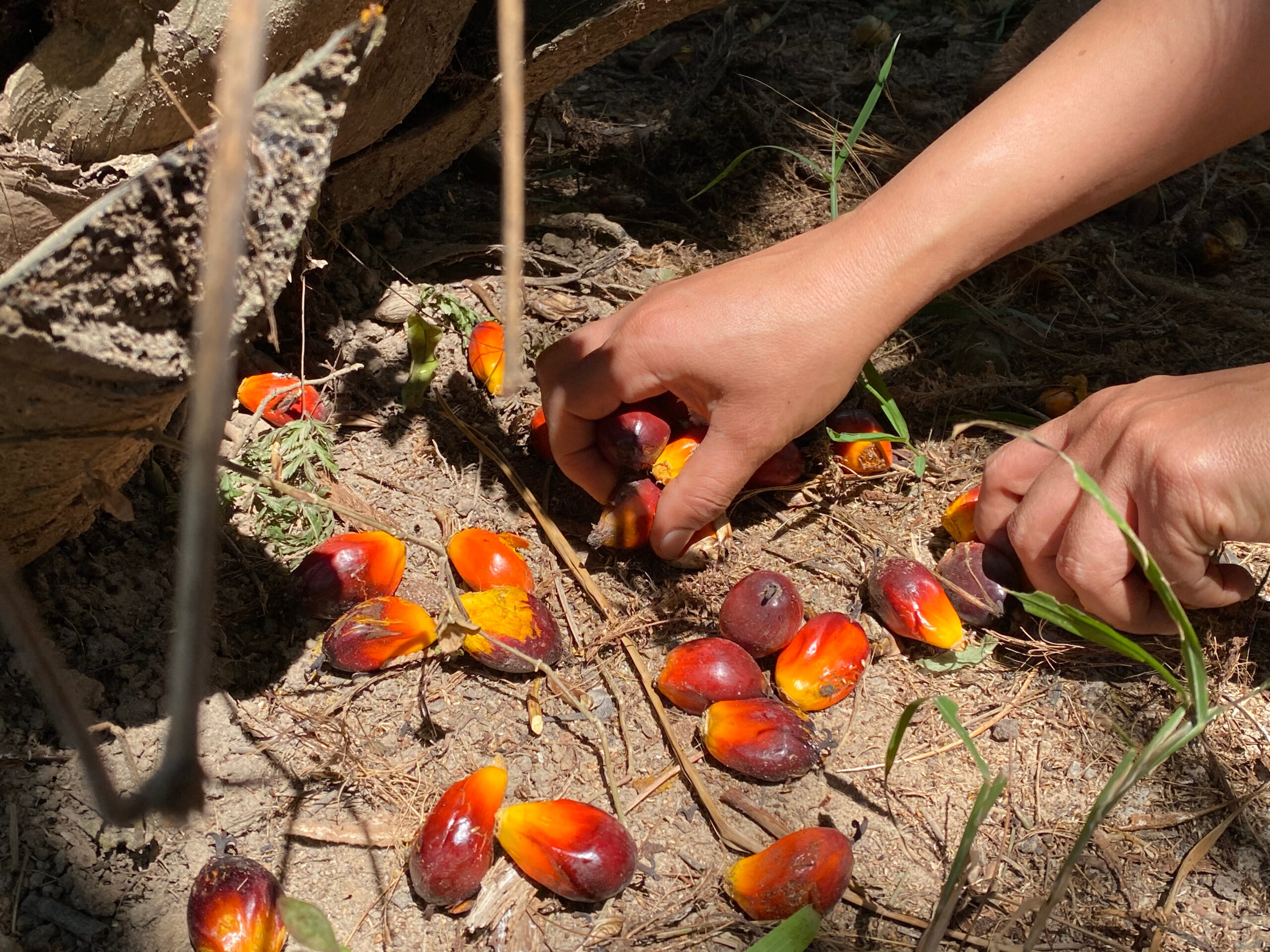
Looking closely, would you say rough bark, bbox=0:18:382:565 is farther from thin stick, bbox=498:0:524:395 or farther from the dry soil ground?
the dry soil ground

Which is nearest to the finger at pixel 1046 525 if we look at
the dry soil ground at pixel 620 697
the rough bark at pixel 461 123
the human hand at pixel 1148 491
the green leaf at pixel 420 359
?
the human hand at pixel 1148 491

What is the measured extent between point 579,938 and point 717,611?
0.66 metres

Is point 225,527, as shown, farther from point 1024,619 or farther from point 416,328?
point 1024,619

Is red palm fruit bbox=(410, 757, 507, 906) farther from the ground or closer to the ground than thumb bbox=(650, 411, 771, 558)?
closer to the ground

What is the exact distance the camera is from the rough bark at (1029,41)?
9.50ft

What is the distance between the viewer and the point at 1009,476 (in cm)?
181

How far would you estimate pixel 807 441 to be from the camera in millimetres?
2107

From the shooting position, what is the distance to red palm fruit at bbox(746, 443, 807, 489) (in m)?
2.01

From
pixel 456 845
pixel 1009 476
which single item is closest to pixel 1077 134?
pixel 1009 476

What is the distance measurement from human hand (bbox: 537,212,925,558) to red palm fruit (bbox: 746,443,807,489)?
22cm

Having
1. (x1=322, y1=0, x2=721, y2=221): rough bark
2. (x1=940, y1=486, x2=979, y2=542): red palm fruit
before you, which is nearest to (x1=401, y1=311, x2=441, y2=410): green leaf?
(x1=322, y1=0, x2=721, y2=221): rough bark

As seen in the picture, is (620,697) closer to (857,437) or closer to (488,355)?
(857,437)

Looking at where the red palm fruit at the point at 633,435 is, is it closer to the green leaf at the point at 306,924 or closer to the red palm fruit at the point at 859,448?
the red palm fruit at the point at 859,448

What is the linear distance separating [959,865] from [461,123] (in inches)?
76.5
